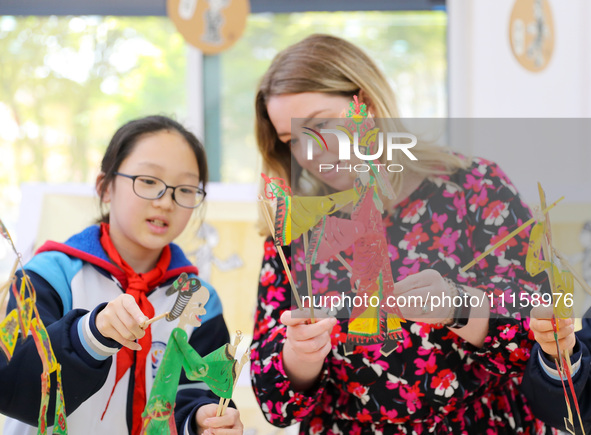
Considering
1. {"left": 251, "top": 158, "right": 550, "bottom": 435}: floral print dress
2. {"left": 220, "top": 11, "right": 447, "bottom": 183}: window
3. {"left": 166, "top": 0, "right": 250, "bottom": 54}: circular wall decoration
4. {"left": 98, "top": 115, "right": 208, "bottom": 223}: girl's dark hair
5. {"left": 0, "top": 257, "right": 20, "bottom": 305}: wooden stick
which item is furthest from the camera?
{"left": 220, "top": 11, "right": 447, "bottom": 183}: window

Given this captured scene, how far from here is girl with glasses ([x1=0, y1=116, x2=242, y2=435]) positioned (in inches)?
28.8

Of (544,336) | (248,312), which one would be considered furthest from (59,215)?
(544,336)

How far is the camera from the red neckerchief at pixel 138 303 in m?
0.85

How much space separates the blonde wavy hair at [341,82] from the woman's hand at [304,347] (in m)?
0.23

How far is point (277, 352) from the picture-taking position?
34.7 inches

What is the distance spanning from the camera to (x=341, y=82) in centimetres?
91

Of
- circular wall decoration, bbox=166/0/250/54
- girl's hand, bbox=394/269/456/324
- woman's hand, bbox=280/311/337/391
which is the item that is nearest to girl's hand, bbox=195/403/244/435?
woman's hand, bbox=280/311/337/391

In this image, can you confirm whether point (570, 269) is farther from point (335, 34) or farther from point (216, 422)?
point (335, 34)

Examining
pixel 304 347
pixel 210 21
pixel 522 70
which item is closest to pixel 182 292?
pixel 304 347

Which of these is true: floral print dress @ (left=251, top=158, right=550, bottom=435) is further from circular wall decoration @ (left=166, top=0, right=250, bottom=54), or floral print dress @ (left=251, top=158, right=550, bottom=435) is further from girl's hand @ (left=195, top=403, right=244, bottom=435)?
circular wall decoration @ (left=166, top=0, right=250, bottom=54)

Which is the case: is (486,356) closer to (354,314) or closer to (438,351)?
(438,351)

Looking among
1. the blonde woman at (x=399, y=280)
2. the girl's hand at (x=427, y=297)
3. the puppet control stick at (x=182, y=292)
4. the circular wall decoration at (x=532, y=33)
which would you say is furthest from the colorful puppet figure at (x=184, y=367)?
the circular wall decoration at (x=532, y=33)

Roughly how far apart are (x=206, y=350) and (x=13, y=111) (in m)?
1.78

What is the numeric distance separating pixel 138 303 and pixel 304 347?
285 millimetres
